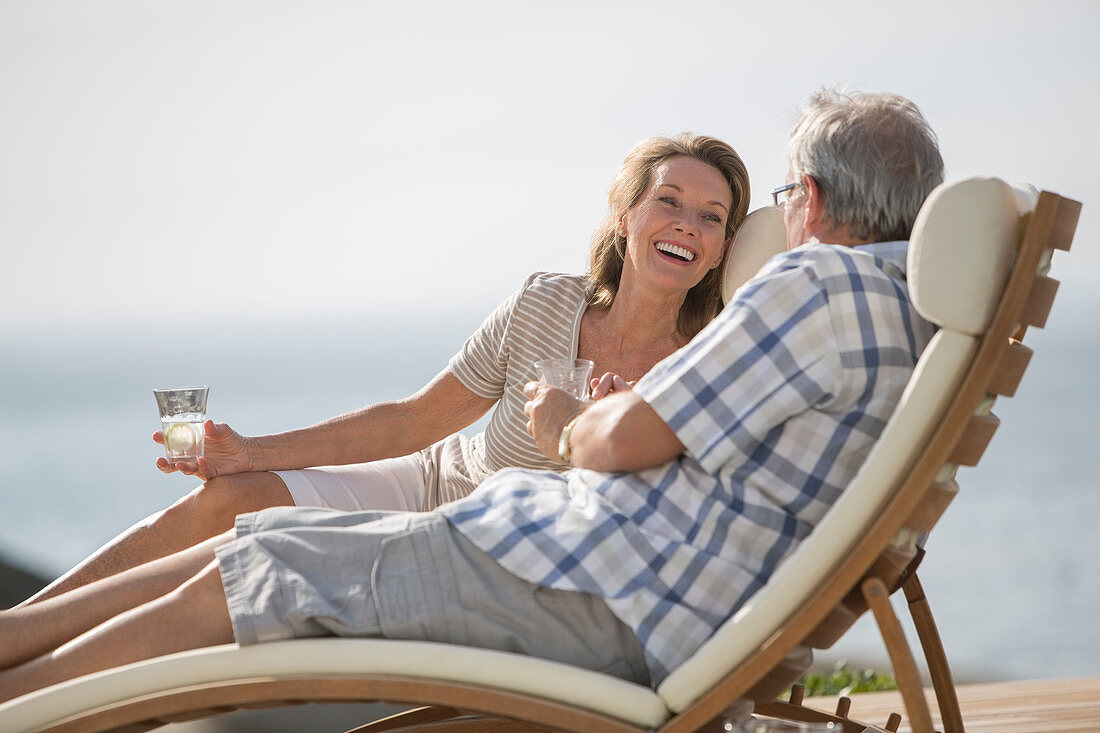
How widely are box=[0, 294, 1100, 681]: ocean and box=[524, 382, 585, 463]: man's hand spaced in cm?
435

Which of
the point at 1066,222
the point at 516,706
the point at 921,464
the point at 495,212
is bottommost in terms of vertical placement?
the point at 516,706

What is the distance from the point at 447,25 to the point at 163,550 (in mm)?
16744

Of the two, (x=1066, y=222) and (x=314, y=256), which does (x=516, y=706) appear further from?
(x=314, y=256)

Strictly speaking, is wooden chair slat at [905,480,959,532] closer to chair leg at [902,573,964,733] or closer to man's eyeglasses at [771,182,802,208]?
chair leg at [902,573,964,733]

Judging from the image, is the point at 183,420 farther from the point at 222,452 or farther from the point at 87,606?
the point at 87,606

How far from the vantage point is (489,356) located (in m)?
3.29

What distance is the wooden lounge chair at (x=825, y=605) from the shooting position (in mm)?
1685

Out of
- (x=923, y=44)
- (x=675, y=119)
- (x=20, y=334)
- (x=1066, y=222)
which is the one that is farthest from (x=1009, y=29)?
(x=20, y=334)

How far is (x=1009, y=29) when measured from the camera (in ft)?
51.9

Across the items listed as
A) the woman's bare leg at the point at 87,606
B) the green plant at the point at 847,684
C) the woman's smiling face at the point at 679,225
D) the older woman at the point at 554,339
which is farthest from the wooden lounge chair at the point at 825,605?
the green plant at the point at 847,684

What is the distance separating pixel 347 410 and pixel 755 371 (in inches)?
719

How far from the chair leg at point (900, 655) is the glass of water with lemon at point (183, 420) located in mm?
1676

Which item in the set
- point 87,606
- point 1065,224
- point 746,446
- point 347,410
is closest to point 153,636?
point 87,606

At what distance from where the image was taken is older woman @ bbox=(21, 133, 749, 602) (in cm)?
313
